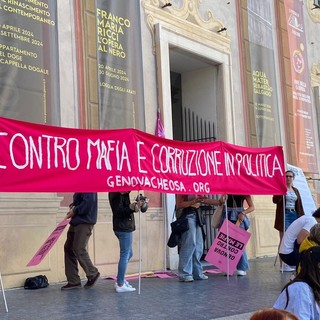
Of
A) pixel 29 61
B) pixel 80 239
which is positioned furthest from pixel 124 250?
pixel 29 61

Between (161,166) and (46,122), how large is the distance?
2270 millimetres

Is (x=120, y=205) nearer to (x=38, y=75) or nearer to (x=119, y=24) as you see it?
(x=38, y=75)

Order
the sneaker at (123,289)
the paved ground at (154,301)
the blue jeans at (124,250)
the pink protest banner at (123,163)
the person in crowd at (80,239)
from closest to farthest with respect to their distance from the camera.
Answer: the paved ground at (154,301), the pink protest banner at (123,163), the blue jeans at (124,250), the sneaker at (123,289), the person in crowd at (80,239)

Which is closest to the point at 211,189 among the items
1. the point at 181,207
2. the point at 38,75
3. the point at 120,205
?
the point at 181,207

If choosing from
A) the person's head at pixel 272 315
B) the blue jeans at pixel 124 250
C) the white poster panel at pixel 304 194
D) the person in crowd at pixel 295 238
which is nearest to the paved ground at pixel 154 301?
the blue jeans at pixel 124 250

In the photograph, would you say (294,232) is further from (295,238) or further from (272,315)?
(272,315)

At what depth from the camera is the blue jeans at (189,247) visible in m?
8.12

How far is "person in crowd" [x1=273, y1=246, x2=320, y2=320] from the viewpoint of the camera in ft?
9.82

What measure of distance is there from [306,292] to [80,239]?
4892 millimetres

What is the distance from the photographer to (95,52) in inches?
375

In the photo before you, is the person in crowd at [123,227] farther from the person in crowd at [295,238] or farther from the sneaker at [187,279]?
the person in crowd at [295,238]

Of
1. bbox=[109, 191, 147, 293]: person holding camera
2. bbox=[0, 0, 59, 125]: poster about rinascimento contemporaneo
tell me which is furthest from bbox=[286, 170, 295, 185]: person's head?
bbox=[0, 0, 59, 125]: poster about rinascimento contemporaneo

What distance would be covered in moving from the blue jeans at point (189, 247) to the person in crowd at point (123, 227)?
1.11 metres

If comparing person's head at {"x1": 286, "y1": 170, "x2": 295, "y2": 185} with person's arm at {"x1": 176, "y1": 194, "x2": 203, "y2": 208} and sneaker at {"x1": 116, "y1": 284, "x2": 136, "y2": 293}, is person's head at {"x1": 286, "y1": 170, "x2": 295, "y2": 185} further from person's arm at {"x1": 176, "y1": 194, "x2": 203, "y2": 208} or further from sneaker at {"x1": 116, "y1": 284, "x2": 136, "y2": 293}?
sneaker at {"x1": 116, "y1": 284, "x2": 136, "y2": 293}
